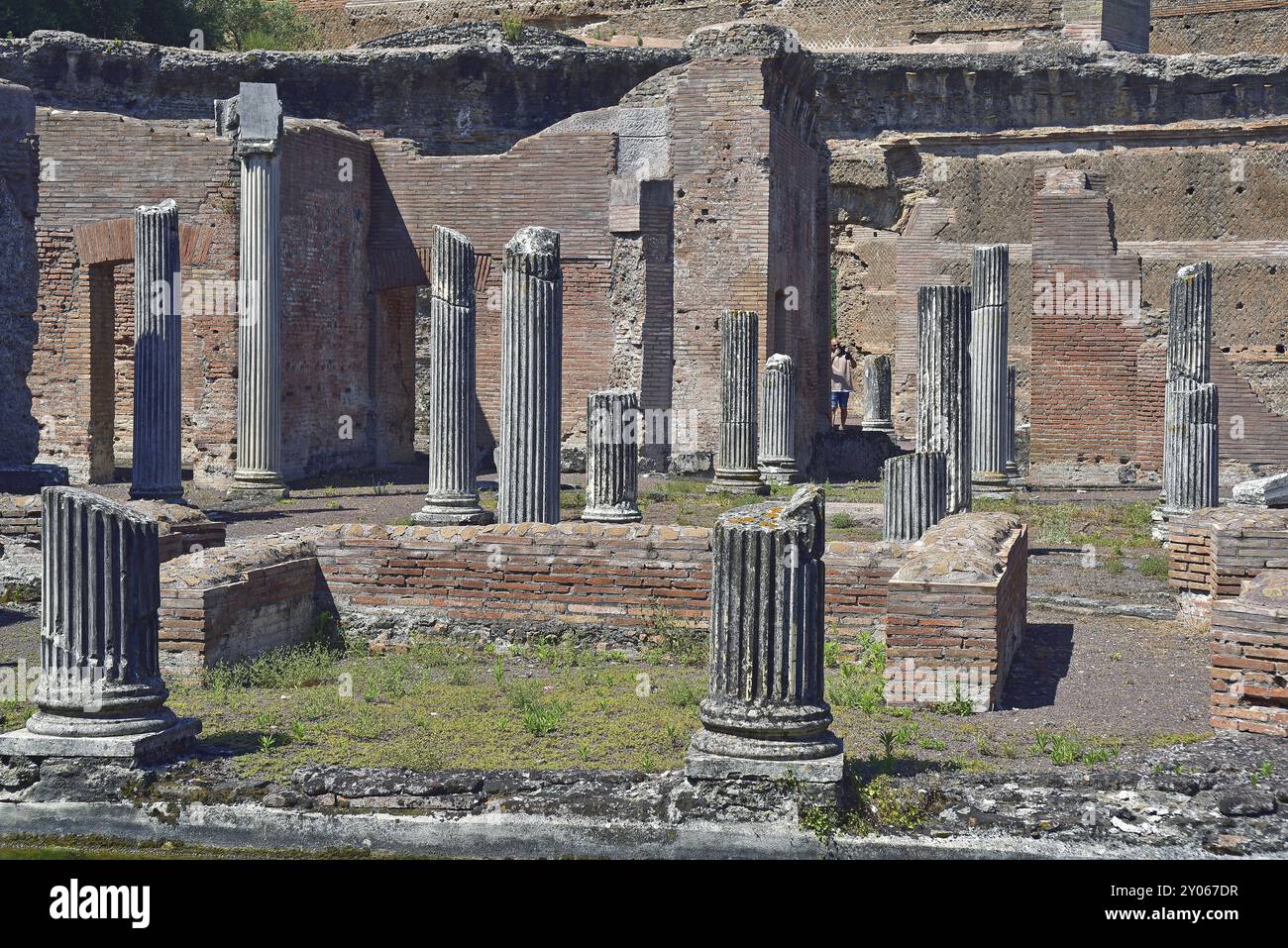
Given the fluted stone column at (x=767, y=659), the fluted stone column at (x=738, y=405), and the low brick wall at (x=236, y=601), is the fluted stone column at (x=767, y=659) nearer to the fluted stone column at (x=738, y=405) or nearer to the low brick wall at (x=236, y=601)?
the low brick wall at (x=236, y=601)

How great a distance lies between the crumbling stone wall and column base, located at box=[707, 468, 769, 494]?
7.92 metres

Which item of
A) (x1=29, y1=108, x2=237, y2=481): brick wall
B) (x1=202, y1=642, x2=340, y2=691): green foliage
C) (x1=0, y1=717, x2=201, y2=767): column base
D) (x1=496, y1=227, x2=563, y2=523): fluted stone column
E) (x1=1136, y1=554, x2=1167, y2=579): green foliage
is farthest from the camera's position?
(x1=29, y1=108, x2=237, y2=481): brick wall

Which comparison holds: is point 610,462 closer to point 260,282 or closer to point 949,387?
point 949,387

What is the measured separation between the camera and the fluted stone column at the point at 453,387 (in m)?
13.0

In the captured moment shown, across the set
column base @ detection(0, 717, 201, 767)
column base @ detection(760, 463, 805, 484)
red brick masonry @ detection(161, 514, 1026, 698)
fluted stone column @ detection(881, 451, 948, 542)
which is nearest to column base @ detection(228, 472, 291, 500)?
column base @ detection(760, 463, 805, 484)

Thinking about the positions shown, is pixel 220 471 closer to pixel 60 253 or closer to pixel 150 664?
pixel 60 253

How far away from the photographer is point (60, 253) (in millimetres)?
18844

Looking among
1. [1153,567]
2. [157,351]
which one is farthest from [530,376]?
[1153,567]

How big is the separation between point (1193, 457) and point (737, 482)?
560 cm

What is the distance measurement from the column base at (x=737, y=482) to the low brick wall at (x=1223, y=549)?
7302 mm

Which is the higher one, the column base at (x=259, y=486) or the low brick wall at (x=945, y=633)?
the column base at (x=259, y=486)

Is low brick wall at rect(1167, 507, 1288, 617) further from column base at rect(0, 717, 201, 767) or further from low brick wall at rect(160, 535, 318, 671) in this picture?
column base at rect(0, 717, 201, 767)

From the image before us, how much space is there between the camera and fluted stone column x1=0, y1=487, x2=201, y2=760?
6.19 meters

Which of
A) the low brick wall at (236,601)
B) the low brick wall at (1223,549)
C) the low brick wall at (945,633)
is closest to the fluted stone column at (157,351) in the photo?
the low brick wall at (236,601)
